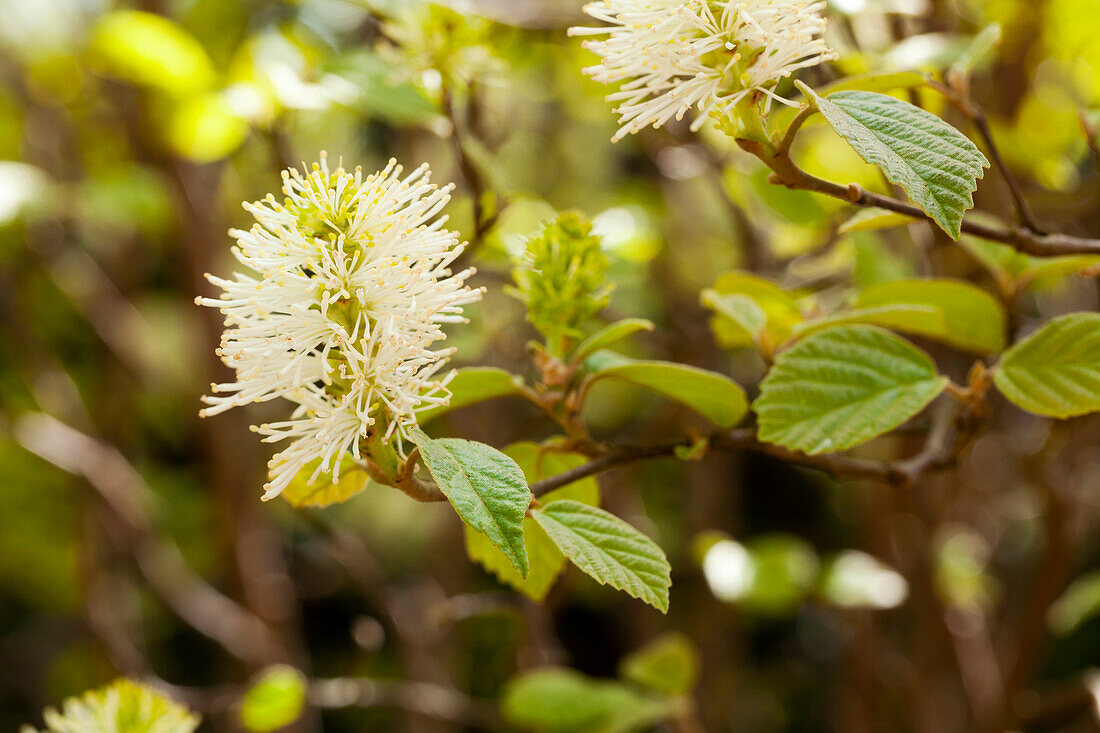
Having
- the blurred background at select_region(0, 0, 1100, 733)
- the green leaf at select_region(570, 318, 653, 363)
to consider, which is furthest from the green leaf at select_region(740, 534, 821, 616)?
the green leaf at select_region(570, 318, 653, 363)

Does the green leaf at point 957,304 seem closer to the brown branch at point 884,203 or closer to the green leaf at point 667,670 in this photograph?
the brown branch at point 884,203

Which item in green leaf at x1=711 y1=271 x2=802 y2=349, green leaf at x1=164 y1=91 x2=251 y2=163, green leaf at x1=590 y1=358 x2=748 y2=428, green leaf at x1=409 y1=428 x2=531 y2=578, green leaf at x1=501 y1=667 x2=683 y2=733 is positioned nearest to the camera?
green leaf at x1=409 y1=428 x2=531 y2=578

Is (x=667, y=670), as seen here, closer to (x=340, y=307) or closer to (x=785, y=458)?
(x=785, y=458)

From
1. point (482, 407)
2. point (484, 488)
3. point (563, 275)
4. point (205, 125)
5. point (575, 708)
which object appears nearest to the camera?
point (484, 488)

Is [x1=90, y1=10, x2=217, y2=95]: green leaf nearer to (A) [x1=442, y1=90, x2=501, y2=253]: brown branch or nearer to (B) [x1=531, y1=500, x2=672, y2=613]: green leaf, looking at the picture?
(A) [x1=442, y1=90, x2=501, y2=253]: brown branch

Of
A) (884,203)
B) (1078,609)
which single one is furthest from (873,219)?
(1078,609)

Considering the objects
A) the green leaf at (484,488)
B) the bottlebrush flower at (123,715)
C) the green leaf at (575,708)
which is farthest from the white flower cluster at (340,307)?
the green leaf at (575,708)
